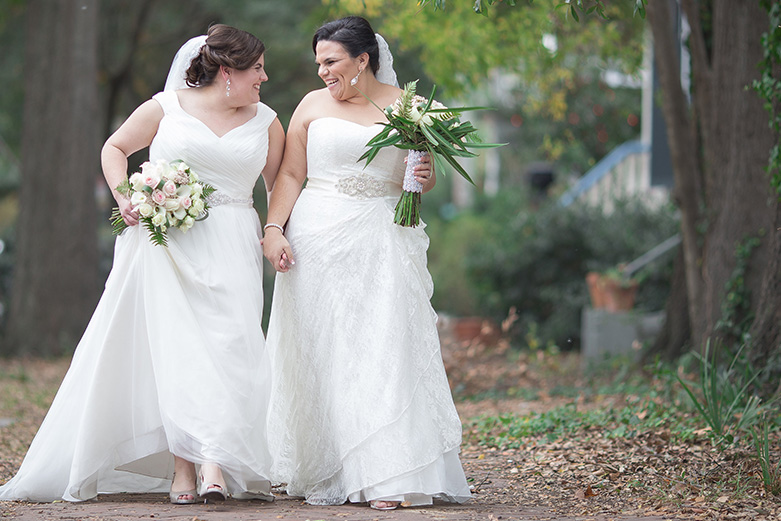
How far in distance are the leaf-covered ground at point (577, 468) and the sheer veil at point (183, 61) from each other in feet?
6.76

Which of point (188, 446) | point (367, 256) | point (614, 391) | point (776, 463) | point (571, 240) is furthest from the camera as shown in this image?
point (571, 240)

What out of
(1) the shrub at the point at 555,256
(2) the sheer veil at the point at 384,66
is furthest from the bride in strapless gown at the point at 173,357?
(1) the shrub at the point at 555,256

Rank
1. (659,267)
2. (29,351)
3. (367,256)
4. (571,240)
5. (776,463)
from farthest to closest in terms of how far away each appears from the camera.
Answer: (571,240) → (659,267) → (29,351) → (776,463) → (367,256)

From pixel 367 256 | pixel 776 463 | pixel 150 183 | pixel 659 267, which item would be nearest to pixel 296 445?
pixel 367 256

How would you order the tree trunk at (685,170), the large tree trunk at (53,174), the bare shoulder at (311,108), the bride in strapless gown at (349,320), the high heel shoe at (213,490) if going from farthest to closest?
the large tree trunk at (53,174) → the tree trunk at (685,170) → the bare shoulder at (311,108) → the bride in strapless gown at (349,320) → the high heel shoe at (213,490)

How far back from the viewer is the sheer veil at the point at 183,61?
4.93m

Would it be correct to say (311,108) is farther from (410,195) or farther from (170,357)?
(170,357)

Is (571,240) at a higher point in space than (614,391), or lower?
higher

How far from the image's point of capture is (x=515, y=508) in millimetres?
4719

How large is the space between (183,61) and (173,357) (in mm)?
1489

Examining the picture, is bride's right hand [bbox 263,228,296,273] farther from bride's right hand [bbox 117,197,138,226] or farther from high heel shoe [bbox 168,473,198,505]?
high heel shoe [bbox 168,473,198,505]

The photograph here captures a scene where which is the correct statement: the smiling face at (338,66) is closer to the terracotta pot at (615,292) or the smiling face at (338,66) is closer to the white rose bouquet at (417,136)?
the white rose bouquet at (417,136)

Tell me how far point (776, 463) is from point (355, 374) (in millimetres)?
2306

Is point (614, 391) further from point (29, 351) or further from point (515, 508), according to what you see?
point (29, 351)
